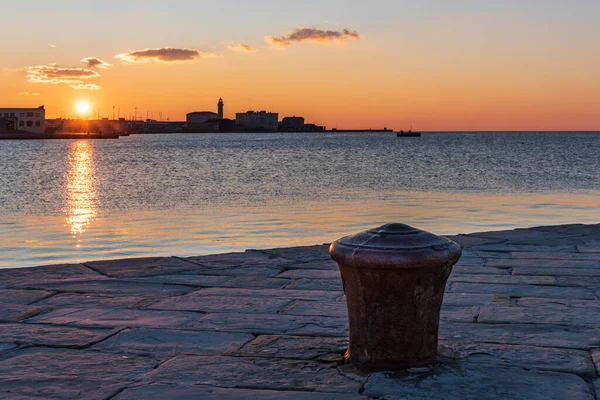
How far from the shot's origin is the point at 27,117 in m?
145

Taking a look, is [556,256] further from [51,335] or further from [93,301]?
[51,335]

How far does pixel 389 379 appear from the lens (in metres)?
→ 3.59

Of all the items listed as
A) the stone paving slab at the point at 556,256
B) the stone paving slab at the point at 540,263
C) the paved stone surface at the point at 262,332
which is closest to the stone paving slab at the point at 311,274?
the paved stone surface at the point at 262,332

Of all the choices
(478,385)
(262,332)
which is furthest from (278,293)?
(478,385)

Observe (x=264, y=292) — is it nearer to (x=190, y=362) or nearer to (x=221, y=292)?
(x=221, y=292)

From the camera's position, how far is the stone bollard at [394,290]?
140 inches

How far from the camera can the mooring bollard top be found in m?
3.52

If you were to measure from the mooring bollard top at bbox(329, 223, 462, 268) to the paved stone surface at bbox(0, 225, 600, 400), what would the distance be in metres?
0.55

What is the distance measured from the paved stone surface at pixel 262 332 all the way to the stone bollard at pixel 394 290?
139mm

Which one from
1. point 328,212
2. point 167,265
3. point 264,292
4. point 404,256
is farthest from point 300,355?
point 328,212

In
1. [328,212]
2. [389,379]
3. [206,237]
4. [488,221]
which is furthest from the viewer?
[328,212]

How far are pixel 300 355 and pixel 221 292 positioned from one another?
1.92m

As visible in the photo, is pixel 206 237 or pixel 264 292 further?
pixel 206 237

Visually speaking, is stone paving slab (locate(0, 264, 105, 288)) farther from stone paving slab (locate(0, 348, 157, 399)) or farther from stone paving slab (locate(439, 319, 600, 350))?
stone paving slab (locate(439, 319, 600, 350))
